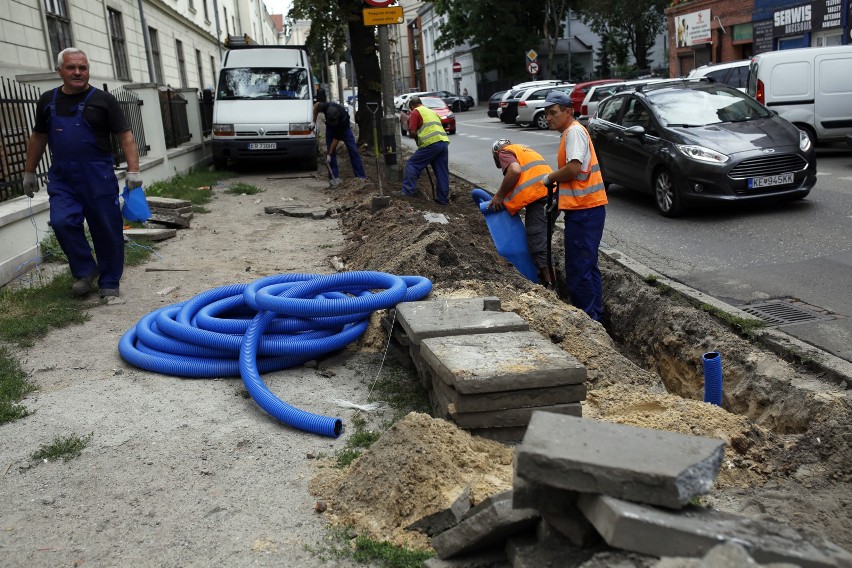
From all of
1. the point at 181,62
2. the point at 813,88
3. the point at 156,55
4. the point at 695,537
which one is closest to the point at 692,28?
the point at 181,62

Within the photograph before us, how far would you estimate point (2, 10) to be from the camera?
12.4 metres

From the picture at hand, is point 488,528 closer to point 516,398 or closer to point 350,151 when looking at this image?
point 516,398

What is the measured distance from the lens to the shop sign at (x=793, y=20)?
89.8ft

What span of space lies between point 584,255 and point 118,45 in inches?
664

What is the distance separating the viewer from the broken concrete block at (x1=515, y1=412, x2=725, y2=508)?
233 centimetres

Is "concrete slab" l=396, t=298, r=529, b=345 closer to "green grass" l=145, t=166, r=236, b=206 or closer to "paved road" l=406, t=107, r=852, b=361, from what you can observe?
"paved road" l=406, t=107, r=852, b=361

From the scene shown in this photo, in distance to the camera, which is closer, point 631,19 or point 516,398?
point 516,398

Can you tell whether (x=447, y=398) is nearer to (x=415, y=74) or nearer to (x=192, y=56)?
(x=192, y=56)

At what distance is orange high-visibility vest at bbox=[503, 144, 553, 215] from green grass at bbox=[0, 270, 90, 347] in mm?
3767

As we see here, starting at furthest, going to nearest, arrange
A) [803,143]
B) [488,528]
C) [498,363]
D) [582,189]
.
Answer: [803,143]
[582,189]
[498,363]
[488,528]

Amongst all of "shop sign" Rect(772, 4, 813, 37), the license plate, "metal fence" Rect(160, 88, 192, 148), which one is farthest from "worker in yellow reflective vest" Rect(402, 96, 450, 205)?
"shop sign" Rect(772, 4, 813, 37)

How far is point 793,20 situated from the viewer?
28.2m

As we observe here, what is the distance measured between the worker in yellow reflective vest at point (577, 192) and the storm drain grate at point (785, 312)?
132 cm

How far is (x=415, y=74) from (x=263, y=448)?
3596 inches
